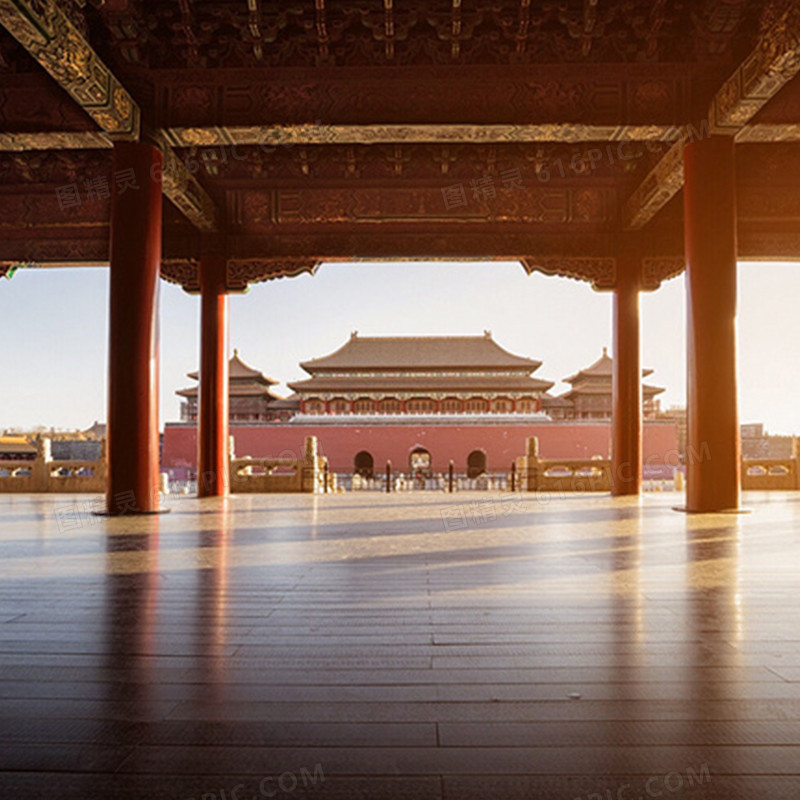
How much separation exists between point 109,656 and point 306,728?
79 cm

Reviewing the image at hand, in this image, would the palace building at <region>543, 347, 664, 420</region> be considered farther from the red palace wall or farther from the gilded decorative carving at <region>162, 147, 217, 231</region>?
the gilded decorative carving at <region>162, 147, 217, 231</region>

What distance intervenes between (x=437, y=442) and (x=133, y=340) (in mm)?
20469

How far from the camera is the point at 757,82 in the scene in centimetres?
558

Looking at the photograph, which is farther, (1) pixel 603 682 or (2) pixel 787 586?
(2) pixel 787 586

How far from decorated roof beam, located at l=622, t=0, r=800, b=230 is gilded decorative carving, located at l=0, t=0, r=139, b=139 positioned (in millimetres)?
5285

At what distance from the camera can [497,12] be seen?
577 cm

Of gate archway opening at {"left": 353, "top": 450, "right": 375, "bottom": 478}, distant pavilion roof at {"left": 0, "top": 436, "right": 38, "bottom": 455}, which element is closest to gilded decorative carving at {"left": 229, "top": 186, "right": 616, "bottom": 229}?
gate archway opening at {"left": 353, "top": 450, "right": 375, "bottom": 478}

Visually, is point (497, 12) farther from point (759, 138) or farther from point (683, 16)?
point (759, 138)

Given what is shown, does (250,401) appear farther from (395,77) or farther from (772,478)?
(395,77)

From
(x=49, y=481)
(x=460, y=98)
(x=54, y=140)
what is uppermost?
(x=460, y=98)

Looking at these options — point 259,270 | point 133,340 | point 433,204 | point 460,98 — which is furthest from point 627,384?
point 133,340

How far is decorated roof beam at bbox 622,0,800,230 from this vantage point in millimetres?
5195

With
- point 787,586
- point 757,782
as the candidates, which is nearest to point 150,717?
point 757,782

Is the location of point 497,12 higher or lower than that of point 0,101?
higher
